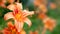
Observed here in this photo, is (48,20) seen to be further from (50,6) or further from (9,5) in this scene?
(9,5)

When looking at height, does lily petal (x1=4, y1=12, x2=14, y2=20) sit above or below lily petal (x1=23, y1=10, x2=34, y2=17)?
below

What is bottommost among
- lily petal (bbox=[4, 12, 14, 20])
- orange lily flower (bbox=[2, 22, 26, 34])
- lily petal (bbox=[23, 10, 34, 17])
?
orange lily flower (bbox=[2, 22, 26, 34])

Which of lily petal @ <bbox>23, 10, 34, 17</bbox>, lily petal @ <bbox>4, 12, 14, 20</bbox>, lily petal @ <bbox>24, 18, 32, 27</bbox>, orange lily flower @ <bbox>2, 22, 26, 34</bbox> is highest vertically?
lily petal @ <bbox>23, 10, 34, 17</bbox>

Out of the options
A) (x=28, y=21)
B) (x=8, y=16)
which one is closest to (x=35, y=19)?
(x=28, y=21)

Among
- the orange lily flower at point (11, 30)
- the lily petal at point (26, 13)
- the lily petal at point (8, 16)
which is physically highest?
the lily petal at point (26, 13)

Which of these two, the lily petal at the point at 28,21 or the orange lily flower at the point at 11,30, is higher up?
A: the lily petal at the point at 28,21

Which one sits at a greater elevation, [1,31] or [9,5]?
[9,5]

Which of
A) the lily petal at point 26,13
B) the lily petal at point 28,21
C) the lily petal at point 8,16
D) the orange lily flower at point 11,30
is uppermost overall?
the lily petal at point 26,13

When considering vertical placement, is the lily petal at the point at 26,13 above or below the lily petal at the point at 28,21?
above

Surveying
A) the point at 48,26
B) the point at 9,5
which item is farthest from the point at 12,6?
the point at 48,26
